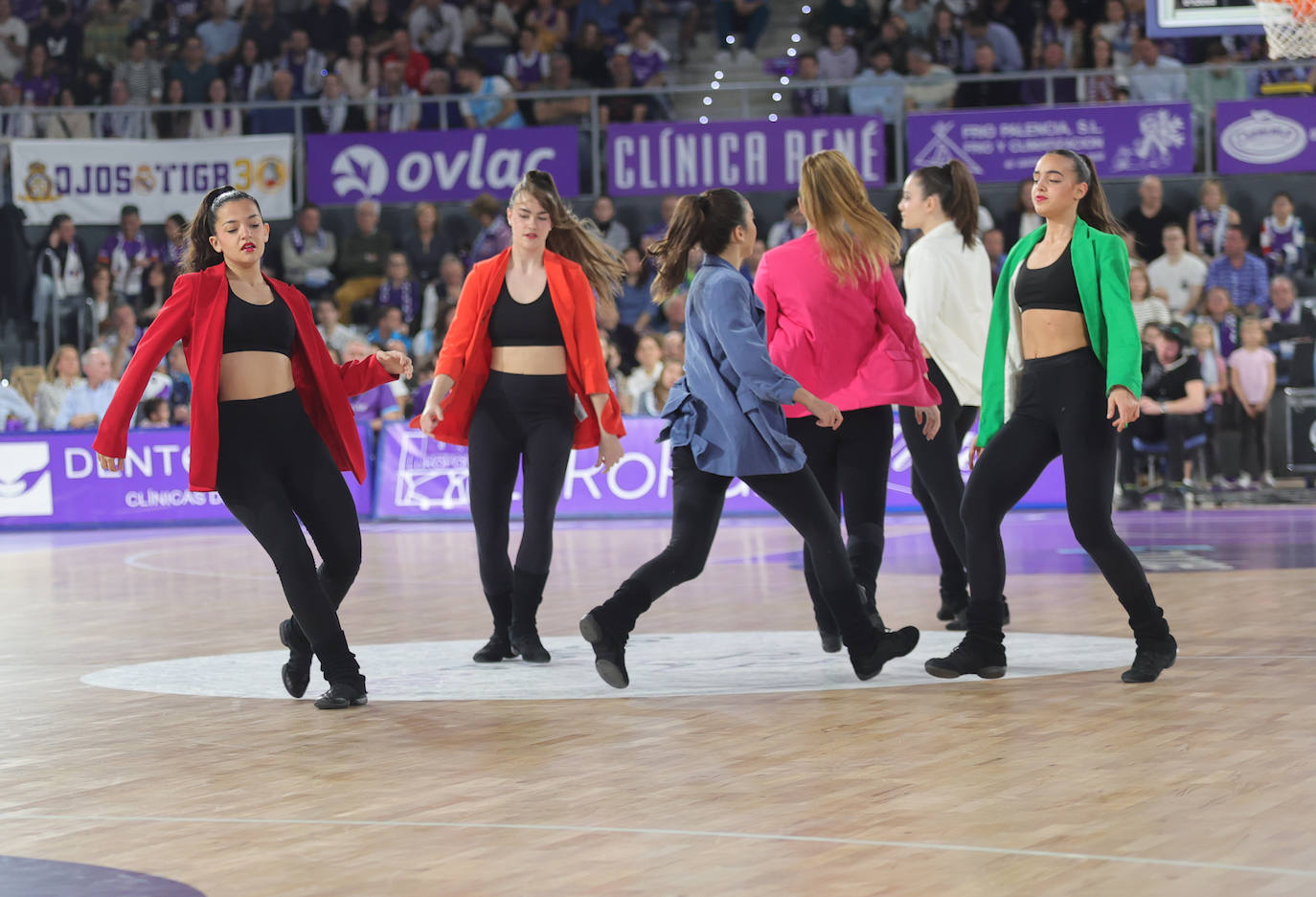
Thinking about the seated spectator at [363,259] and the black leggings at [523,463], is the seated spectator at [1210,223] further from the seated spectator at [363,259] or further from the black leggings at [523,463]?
the black leggings at [523,463]

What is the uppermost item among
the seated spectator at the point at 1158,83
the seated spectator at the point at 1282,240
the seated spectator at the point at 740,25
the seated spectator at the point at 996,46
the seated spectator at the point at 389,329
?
the seated spectator at the point at 740,25

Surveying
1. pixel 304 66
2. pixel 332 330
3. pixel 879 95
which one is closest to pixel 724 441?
pixel 332 330

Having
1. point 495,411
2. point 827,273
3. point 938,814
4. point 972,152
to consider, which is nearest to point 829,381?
point 827,273

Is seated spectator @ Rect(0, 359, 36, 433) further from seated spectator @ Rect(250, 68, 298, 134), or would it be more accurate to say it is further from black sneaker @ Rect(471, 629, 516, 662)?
black sneaker @ Rect(471, 629, 516, 662)

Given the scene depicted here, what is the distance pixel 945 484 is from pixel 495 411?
1875 millimetres

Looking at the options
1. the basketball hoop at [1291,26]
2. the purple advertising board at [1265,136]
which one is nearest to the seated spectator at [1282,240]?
the purple advertising board at [1265,136]

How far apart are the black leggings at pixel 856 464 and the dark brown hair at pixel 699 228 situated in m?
0.84

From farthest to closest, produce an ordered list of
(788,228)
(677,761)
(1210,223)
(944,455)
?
(788,228) < (1210,223) < (944,455) < (677,761)

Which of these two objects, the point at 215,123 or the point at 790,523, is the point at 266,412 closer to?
the point at 790,523

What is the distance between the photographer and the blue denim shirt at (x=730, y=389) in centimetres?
602

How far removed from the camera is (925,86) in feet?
63.7

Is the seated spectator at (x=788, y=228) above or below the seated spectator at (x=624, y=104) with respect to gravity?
below

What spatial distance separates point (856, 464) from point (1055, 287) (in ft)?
3.39

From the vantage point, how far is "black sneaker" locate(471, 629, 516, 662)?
7188 millimetres
